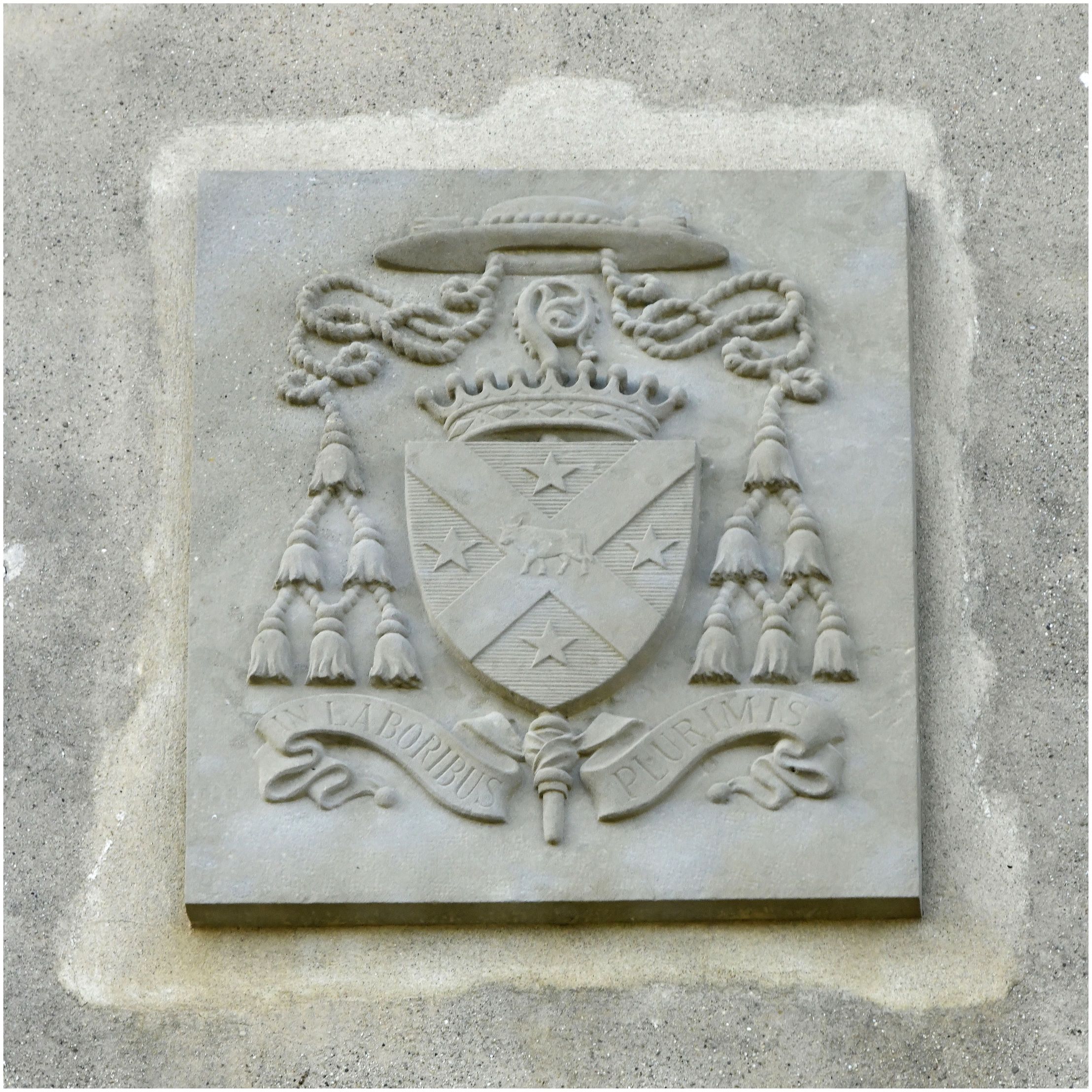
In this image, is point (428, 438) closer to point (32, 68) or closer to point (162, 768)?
point (162, 768)

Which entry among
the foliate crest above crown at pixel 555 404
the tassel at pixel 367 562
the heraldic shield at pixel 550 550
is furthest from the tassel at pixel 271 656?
the foliate crest above crown at pixel 555 404

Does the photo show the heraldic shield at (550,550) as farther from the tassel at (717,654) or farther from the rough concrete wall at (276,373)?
the rough concrete wall at (276,373)

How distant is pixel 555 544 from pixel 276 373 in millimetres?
635

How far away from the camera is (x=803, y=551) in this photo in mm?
3941

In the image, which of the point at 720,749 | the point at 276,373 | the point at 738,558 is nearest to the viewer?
the point at 720,749

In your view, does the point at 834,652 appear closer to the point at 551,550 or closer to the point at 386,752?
the point at 551,550

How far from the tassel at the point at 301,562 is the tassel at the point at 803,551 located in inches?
31.4

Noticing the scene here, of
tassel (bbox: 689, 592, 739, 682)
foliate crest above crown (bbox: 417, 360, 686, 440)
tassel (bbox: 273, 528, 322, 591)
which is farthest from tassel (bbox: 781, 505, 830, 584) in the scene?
tassel (bbox: 273, 528, 322, 591)

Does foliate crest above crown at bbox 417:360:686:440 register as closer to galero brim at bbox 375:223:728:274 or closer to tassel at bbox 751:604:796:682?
galero brim at bbox 375:223:728:274

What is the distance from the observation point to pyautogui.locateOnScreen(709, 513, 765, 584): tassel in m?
3.94

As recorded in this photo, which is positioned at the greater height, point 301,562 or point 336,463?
point 336,463

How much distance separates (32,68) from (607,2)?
3.73ft

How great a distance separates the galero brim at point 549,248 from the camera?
423cm

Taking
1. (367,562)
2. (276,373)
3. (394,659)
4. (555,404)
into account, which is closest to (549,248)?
(555,404)
